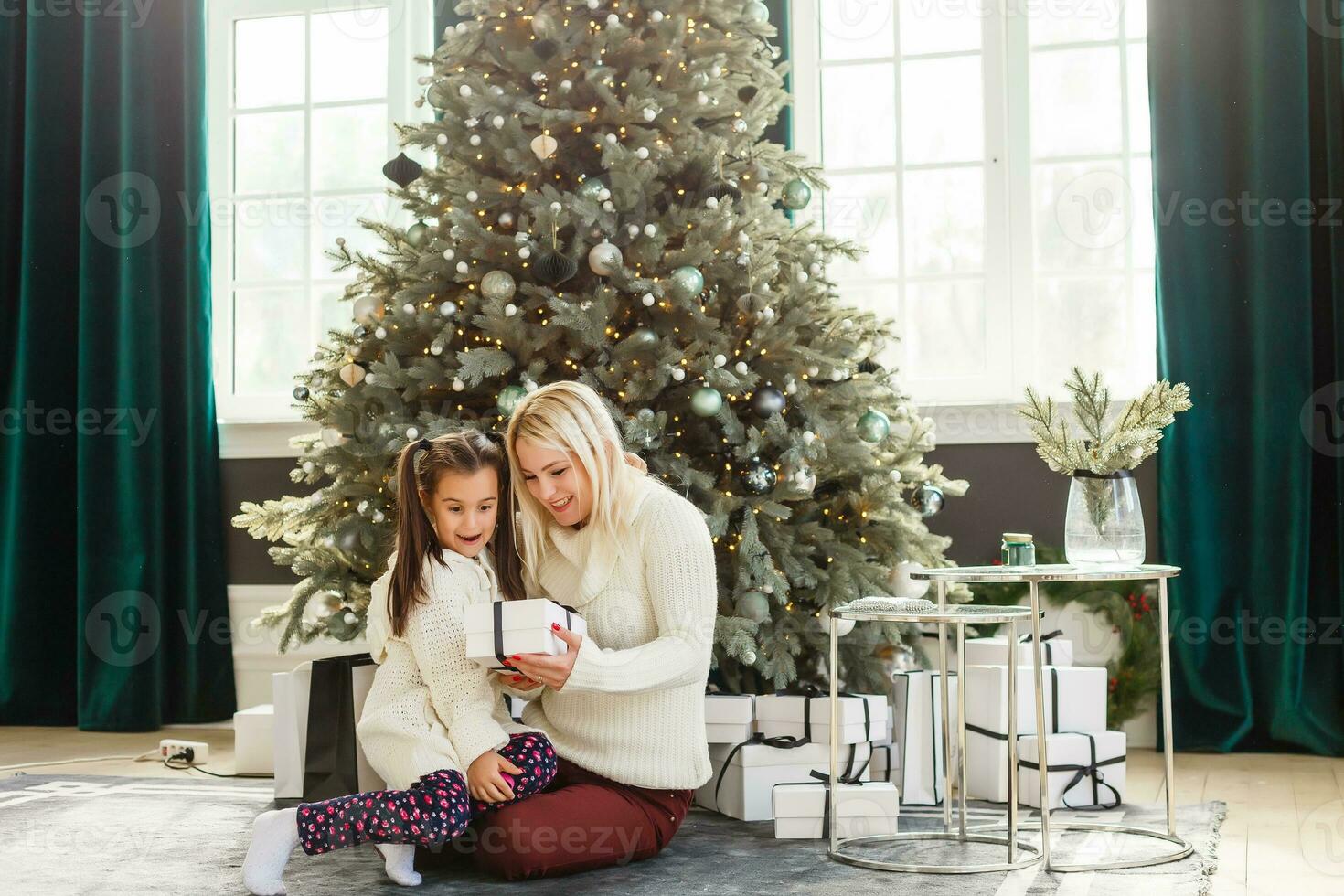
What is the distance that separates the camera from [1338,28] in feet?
11.3

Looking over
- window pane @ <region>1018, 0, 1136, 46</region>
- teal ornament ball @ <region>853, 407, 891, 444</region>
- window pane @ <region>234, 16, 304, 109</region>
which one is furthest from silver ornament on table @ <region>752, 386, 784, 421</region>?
window pane @ <region>234, 16, 304, 109</region>

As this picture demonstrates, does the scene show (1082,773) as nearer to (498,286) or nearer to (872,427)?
(872,427)

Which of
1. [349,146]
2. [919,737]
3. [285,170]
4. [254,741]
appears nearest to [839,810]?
[919,737]

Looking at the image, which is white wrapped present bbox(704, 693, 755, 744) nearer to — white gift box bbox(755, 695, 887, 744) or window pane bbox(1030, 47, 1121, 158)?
white gift box bbox(755, 695, 887, 744)

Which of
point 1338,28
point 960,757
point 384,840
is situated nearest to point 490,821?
point 384,840

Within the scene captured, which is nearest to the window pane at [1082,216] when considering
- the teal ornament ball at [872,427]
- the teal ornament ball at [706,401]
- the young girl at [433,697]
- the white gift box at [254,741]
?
the teal ornament ball at [872,427]

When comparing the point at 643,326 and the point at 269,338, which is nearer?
the point at 643,326

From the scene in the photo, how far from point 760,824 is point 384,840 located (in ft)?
2.90

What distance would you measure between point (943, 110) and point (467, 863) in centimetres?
260

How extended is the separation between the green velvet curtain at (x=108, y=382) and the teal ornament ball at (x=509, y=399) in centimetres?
168

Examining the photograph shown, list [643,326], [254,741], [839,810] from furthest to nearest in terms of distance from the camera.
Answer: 1. [254,741]
2. [643,326]
3. [839,810]

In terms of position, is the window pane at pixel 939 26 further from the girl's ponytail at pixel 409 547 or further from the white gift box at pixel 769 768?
the girl's ponytail at pixel 409 547

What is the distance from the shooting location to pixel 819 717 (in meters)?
2.71

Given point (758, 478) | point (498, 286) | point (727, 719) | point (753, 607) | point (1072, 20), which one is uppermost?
point (1072, 20)
